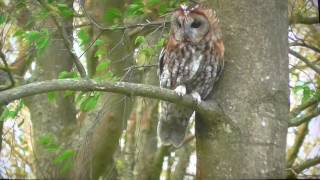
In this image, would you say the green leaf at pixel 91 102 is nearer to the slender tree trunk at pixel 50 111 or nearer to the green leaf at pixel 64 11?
the green leaf at pixel 64 11

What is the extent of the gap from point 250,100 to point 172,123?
2.27ft

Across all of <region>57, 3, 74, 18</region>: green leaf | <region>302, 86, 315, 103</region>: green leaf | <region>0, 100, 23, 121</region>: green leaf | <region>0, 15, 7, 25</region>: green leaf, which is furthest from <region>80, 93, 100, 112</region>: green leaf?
<region>302, 86, 315, 103</region>: green leaf

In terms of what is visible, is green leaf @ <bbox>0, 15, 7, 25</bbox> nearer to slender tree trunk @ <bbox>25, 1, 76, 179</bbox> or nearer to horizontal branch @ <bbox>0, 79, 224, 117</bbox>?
horizontal branch @ <bbox>0, 79, 224, 117</bbox>

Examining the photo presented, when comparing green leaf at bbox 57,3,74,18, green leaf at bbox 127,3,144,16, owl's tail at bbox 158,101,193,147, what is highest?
green leaf at bbox 127,3,144,16

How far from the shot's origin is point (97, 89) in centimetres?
259

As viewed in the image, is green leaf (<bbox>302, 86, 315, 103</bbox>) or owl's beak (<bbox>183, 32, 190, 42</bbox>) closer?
owl's beak (<bbox>183, 32, 190, 42</bbox>)

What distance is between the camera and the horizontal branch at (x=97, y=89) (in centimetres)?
244

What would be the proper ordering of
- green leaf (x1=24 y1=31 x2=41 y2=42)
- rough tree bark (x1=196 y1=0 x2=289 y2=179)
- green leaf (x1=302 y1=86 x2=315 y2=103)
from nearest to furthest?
rough tree bark (x1=196 y1=0 x2=289 y2=179) → green leaf (x1=24 y1=31 x2=41 y2=42) → green leaf (x1=302 y1=86 x2=315 y2=103)

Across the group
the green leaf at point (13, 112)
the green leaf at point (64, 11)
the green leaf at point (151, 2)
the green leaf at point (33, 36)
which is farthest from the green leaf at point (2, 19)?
the green leaf at point (151, 2)

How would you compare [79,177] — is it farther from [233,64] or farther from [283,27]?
[283,27]

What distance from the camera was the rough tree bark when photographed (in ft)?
9.95

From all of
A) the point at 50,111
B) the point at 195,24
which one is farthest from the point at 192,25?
the point at 50,111

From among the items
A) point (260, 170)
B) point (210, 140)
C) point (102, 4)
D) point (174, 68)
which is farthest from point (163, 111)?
point (102, 4)

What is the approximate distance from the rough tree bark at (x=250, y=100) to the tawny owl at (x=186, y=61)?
15 cm
